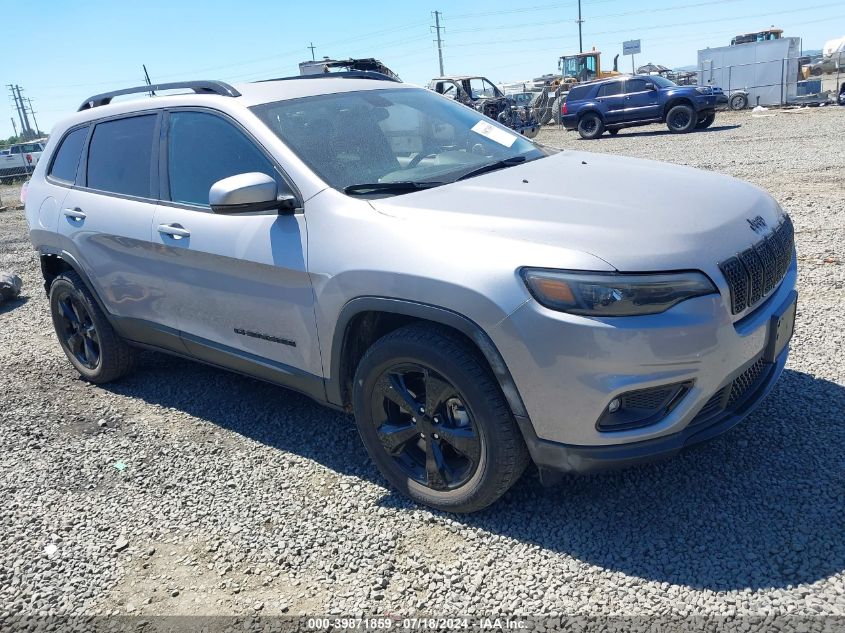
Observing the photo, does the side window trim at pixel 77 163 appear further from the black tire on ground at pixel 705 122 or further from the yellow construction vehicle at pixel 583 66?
the yellow construction vehicle at pixel 583 66

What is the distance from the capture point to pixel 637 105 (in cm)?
2127

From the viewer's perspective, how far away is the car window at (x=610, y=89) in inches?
854

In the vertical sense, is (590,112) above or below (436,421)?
below

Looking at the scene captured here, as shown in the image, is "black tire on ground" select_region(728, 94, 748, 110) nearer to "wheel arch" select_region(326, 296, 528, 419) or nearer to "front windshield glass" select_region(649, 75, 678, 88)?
"front windshield glass" select_region(649, 75, 678, 88)

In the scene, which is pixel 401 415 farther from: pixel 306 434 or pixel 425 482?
pixel 306 434

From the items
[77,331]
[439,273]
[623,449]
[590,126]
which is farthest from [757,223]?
[590,126]

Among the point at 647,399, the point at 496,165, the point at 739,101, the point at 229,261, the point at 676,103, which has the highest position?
the point at 496,165

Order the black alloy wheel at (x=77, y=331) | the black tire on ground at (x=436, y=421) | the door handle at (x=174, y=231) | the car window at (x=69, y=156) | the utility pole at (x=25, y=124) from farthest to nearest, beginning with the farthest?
the utility pole at (x=25, y=124) < the black alloy wheel at (x=77, y=331) < the car window at (x=69, y=156) < the door handle at (x=174, y=231) < the black tire on ground at (x=436, y=421)

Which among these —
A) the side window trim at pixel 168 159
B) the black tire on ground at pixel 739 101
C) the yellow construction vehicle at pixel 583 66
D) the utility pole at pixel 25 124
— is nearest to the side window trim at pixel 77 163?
the side window trim at pixel 168 159

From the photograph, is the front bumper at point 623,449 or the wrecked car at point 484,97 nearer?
the front bumper at point 623,449

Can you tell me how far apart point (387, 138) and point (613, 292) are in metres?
1.66

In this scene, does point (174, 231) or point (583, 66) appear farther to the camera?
point (583, 66)

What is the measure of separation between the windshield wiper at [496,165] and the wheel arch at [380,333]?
81 centimetres

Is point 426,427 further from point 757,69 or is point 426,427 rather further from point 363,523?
point 757,69
